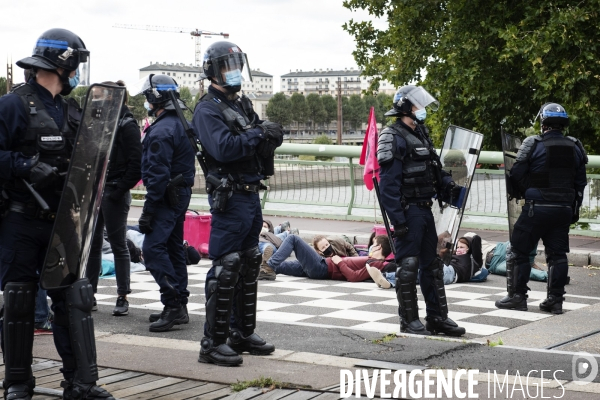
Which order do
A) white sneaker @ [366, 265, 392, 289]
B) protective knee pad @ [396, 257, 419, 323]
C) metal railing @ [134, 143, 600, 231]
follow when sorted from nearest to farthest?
protective knee pad @ [396, 257, 419, 323] → white sneaker @ [366, 265, 392, 289] → metal railing @ [134, 143, 600, 231]

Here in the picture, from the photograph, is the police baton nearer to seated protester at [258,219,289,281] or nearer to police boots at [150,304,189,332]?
police boots at [150,304,189,332]

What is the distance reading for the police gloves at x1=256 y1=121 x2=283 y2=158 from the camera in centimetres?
592

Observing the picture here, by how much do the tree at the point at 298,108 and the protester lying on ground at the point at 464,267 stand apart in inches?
4853

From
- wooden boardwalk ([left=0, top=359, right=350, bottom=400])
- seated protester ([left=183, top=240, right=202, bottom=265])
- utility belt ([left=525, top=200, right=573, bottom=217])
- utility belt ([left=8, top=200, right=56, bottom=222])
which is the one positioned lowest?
seated protester ([left=183, top=240, right=202, bottom=265])

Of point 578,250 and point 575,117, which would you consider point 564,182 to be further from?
point 575,117

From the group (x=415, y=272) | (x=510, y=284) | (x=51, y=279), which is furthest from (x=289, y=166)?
(x=51, y=279)

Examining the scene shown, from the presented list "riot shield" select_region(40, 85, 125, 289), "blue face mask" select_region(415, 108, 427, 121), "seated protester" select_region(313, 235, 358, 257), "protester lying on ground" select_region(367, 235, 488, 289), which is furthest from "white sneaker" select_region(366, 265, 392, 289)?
"riot shield" select_region(40, 85, 125, 289)

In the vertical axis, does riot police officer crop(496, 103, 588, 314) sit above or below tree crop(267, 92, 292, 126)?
below

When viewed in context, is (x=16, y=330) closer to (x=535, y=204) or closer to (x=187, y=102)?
(x=535, y=204)

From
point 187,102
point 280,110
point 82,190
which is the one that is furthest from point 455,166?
point 280,110

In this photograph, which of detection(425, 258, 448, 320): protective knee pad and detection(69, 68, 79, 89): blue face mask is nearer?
detection(69, 68, 79, 89): blue face mask

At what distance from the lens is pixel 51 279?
485 cm

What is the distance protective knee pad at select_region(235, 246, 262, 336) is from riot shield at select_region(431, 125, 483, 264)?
279cm

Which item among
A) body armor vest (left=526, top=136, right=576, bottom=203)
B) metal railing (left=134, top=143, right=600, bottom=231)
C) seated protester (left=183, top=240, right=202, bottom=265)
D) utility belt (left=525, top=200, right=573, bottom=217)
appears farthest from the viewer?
metal railing (left=134, top=143, right=600, bottom=231)
